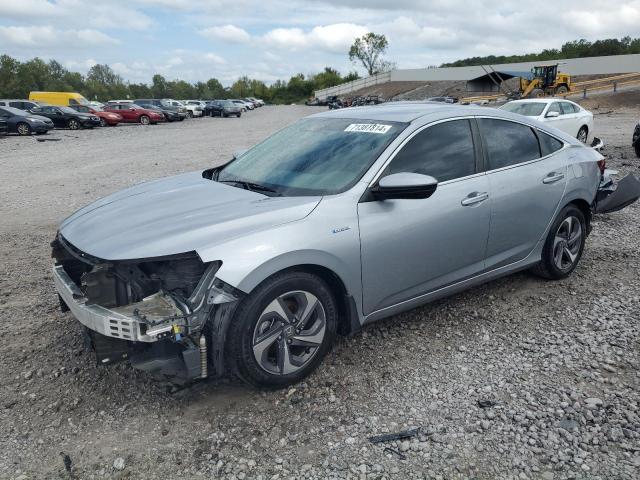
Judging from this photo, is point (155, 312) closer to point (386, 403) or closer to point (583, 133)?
point (386, 403)

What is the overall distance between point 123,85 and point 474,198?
13654 cm

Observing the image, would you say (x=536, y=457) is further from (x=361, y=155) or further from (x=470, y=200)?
(x=361, y=155)

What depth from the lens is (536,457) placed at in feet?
8.70

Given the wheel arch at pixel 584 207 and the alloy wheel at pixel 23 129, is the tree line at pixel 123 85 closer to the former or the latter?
the alloy wheel at pixel 23 129

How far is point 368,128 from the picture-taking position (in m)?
3.83

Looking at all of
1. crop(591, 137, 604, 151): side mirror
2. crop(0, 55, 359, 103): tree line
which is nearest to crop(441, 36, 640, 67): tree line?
crop(0, 55, 359, 103): tree line

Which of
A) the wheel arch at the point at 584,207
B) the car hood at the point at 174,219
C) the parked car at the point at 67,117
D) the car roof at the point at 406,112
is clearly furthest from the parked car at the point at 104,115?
the wheel arch at the point at 584,207

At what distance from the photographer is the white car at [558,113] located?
14125 millimetres

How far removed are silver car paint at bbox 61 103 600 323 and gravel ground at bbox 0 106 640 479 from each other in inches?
16.8

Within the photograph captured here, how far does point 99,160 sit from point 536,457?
14.4 meters

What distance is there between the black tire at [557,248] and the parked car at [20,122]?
25434 millimetres

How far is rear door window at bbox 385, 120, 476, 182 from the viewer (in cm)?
361

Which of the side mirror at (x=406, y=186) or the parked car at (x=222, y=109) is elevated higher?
the side mirror at (x=406, y=186)

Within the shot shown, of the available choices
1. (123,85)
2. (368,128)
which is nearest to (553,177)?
(368,128)
